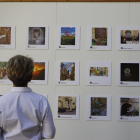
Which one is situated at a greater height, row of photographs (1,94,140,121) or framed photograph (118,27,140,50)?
framed photograph (118,27,140,50)

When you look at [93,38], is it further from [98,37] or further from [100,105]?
[100,105]

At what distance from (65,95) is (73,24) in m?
0.81

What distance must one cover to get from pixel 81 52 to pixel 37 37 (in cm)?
53

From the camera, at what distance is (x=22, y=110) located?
3.74 feet

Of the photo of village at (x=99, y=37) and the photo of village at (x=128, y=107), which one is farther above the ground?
the photo of village at (x=99, y=37)

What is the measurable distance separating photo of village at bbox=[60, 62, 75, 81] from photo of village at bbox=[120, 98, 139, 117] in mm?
625

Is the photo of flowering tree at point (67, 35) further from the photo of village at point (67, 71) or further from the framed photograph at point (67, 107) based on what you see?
the framed photograph at point (67, 107)

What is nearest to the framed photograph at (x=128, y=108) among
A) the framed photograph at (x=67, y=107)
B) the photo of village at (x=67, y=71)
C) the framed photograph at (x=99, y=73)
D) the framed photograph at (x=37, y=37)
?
the framed photograph at (x=99, y=73)

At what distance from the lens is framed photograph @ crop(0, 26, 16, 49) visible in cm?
228

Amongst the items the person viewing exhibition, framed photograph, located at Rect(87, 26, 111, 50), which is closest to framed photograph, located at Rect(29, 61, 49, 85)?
framed photograph, located at Rect(87, 26, 111, 50)

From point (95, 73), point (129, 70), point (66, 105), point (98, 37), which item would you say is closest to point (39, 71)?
point (66, 105)

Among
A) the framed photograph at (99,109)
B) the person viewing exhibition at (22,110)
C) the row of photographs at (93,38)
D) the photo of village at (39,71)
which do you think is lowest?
the framed photograph at (99,109)

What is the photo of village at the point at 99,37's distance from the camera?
7.38ft

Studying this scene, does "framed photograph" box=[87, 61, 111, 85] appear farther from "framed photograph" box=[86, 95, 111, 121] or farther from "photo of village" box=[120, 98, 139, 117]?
"photo of village" box=[120, 98, 139, 117]
